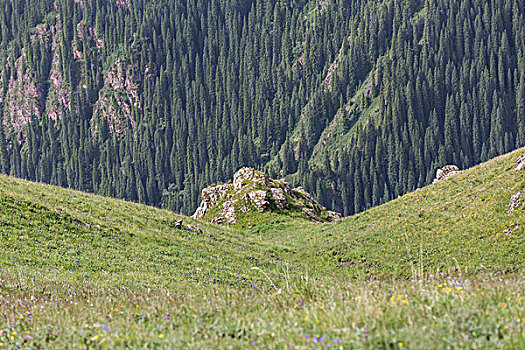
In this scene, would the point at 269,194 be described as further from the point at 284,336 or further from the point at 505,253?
the point at 284,336

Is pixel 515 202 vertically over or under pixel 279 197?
over

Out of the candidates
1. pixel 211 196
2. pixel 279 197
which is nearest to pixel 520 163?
pixel 279 197

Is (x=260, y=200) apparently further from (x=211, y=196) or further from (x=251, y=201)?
(x=211, y=196)

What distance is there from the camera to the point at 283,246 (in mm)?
51594

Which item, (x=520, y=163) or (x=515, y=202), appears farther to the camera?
(x=520, y=163)

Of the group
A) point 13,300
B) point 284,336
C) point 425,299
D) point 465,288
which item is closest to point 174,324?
point 284,336

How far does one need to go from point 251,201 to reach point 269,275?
39.0 metres

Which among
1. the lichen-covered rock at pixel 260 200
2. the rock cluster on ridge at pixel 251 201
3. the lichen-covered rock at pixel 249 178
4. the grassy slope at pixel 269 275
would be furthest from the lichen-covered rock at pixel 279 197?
the grassy slope at pixel 269 275

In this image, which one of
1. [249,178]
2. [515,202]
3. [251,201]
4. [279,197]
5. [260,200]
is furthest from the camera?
[249,178]

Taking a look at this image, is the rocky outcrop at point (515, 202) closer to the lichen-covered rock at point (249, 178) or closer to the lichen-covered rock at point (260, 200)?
the lichen-covered rock at point (260, 200)

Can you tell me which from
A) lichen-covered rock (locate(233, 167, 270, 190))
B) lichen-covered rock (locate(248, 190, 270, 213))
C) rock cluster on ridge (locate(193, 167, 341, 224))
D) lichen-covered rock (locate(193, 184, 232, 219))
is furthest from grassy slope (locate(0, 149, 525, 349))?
lichen-covered rock (locate(193, 184, 232, 219))

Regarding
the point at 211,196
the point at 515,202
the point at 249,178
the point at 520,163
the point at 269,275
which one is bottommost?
the point at 211,196

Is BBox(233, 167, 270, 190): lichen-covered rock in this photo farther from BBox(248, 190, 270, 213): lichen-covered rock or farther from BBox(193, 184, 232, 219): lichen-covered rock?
BBox(248, 190, 270, 213): lichen-covered rock

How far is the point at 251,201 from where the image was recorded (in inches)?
2854
